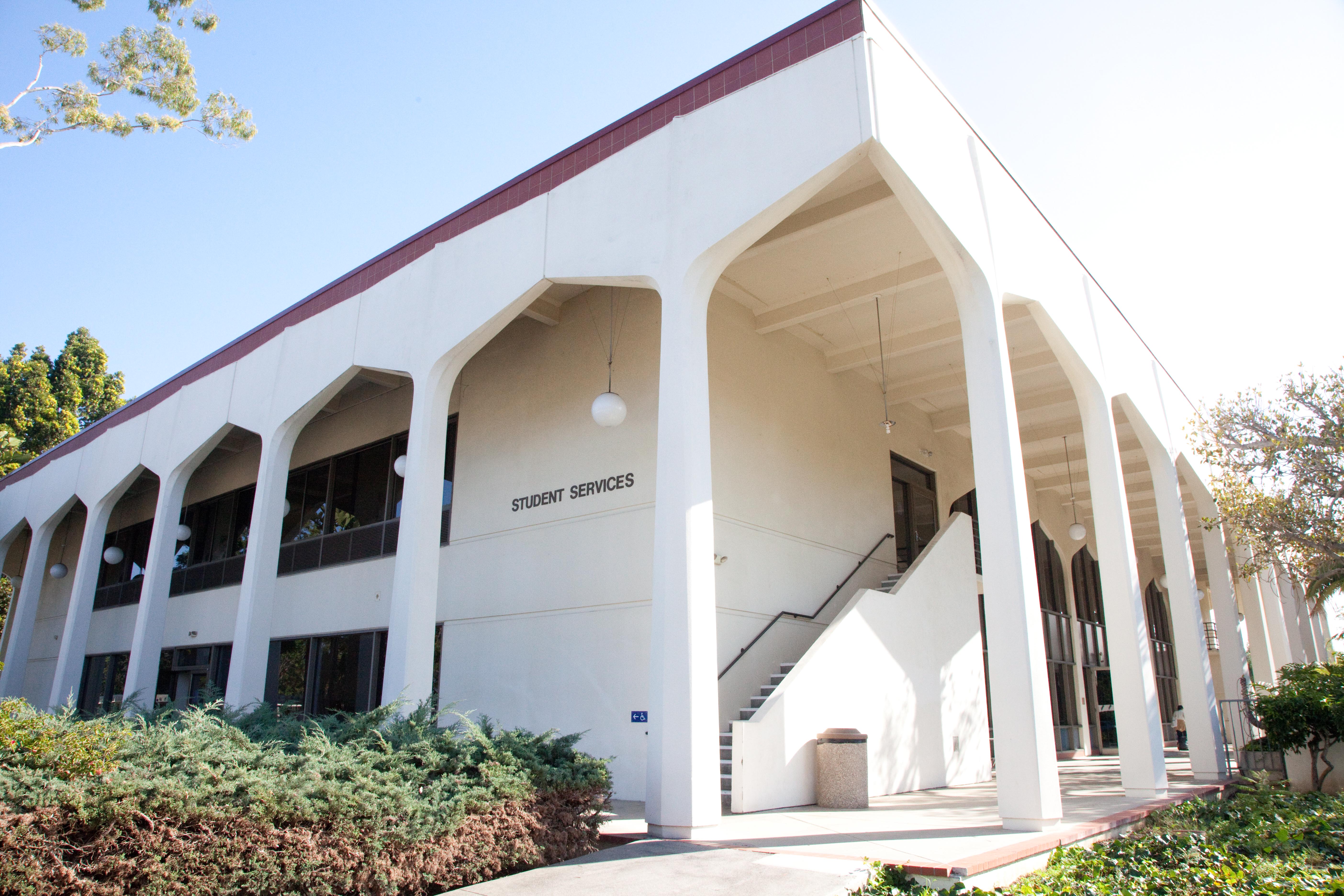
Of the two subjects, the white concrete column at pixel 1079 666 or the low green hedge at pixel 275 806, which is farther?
the white concrete column at pixel 1079 666

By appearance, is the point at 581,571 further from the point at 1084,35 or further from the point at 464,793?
the point at 1084,35

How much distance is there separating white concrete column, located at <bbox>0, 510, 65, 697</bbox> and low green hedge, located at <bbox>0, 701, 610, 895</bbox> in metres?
13.9

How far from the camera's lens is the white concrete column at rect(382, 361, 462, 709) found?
9734 mm

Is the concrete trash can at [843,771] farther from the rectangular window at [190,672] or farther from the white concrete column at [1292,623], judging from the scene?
the white concrete column at [1292,623]

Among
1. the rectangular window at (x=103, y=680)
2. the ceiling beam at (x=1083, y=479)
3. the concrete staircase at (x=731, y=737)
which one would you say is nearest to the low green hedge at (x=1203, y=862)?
the concrete staircase at (x=731, y=737)

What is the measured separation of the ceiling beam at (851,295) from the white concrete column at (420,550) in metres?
4.84

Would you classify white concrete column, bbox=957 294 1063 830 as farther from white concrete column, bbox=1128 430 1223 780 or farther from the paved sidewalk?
white concrete column, bbox=1128 430 1223 780

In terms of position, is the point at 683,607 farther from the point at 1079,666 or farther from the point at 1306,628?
the point at 1306,628

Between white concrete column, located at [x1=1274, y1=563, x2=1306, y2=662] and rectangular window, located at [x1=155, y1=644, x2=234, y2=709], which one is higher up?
white concrete column, located at [x1=1274, y1=563, x2=1306, y2=662]

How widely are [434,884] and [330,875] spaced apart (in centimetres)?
93

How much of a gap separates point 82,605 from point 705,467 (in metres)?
14.7

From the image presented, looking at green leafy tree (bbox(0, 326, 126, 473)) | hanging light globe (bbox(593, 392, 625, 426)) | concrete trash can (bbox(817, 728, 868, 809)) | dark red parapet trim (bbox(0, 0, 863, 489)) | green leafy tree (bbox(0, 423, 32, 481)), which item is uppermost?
green leafy tree (bbox(0, 326, 126, 473))

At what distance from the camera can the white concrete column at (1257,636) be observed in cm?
1909

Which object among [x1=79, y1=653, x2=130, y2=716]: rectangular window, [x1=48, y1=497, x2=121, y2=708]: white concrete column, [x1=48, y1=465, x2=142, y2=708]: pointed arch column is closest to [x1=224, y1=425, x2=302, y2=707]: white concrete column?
[x1=48, y1=465, x2=142, y2=708]: pointed arch column
